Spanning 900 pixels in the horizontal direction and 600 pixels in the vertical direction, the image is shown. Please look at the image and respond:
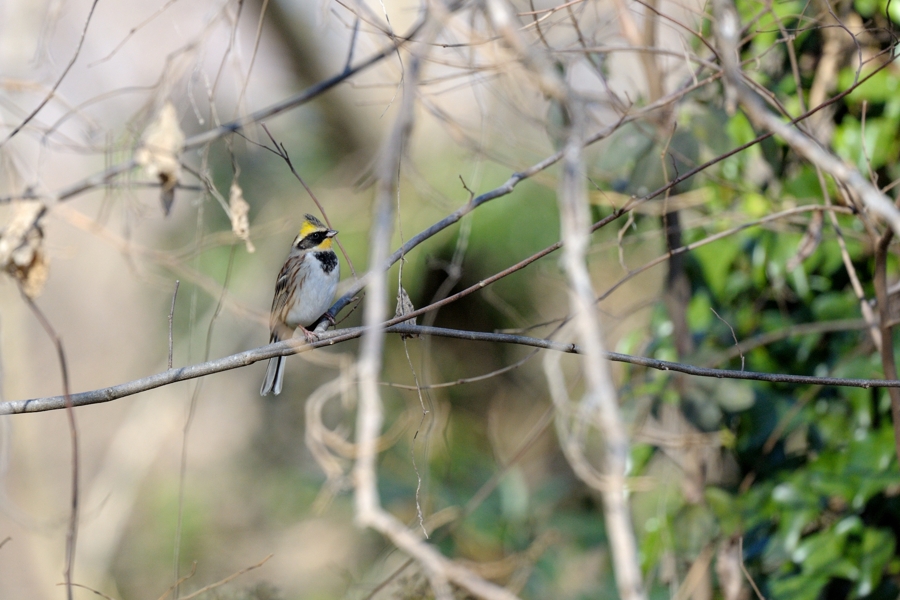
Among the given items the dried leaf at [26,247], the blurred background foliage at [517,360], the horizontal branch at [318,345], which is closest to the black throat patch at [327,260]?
the blurred background foliage at [517,360]

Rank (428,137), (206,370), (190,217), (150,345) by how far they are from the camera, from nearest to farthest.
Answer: (206,370) < (428,137) < (190,217) < (150,345)

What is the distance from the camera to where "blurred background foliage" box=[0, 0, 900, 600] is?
3.03m

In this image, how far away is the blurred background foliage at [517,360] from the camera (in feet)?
9.95

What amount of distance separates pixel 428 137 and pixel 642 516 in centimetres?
379

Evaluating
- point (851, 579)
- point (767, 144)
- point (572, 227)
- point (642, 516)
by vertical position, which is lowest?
point (851, 579)

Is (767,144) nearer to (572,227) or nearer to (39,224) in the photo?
(572,227)

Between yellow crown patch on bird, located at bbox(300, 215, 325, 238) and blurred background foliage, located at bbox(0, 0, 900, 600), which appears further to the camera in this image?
yellow crown patch on bird, located at bbox(300, 215, 325, 238)

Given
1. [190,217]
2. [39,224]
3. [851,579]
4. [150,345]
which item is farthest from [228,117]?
[851,579]

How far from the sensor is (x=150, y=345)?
26.3 ft

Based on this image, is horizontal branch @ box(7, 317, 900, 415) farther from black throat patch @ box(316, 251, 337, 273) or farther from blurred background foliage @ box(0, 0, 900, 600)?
black throat patch @ box(316, 251, 337, 273)

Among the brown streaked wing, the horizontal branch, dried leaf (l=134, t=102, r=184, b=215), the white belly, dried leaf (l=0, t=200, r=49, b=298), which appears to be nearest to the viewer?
the horizontal branch

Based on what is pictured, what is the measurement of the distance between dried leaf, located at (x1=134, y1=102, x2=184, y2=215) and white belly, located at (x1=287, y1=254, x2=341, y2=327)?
1244mm

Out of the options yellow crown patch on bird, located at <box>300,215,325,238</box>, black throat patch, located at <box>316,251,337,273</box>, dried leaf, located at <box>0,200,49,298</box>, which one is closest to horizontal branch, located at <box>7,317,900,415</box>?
dried leaf, located at <box>0,200,49,298</box>

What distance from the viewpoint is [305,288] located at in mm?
4062
